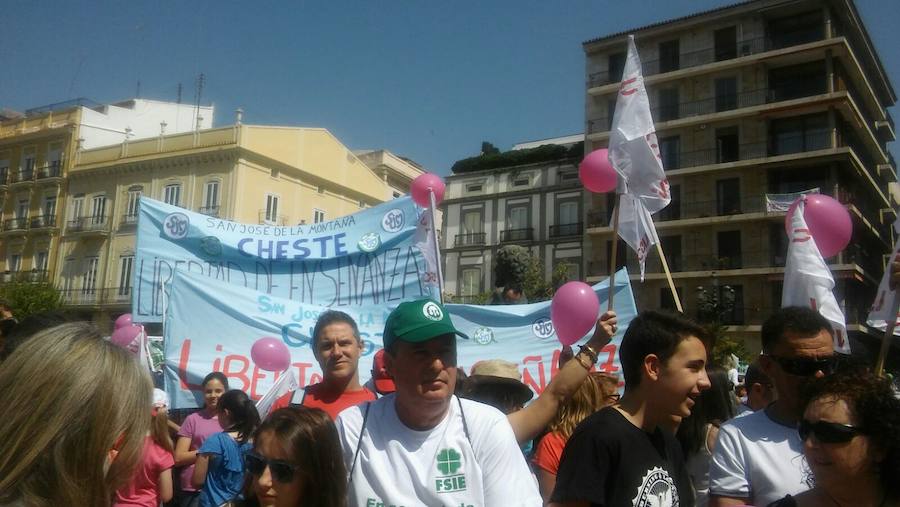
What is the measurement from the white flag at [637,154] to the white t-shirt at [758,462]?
2.53 m

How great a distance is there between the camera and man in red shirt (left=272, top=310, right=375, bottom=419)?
3652 mm

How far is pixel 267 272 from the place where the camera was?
881 centimetres

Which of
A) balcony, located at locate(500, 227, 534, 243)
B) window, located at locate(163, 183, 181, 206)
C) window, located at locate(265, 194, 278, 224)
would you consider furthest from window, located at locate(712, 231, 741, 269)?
window, located at locate(163, 183, 181, 206)

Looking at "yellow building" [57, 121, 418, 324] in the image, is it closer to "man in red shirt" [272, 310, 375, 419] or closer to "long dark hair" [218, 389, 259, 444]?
"long dark hair" [218, 389, 259, 444]

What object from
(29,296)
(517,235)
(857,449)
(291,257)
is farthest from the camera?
(517,235)

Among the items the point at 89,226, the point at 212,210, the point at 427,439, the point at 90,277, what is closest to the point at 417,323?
the point at 427,439

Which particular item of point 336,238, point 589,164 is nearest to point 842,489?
point 589,164

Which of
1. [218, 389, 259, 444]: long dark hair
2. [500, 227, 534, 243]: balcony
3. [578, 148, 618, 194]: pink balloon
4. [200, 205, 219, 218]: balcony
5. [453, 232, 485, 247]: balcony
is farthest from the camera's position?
[453, 232, 485, 247]: balcony

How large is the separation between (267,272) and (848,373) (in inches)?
289

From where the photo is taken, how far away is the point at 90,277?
37.1 m

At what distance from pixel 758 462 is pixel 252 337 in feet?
20.6

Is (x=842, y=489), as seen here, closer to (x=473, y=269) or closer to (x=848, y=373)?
(x=848, y=373)

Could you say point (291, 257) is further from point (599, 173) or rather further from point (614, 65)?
point (614, 65)

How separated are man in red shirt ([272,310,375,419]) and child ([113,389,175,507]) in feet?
3.80
